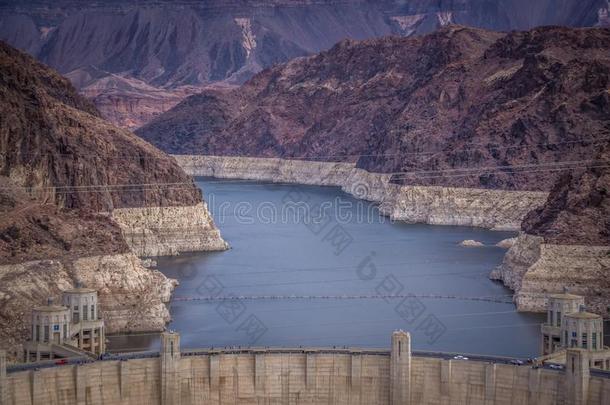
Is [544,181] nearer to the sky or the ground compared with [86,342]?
nearer to the sky

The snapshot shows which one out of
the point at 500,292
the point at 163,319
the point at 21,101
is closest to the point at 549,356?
the point at 163,319

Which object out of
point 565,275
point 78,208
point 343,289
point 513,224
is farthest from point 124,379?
point 513,224

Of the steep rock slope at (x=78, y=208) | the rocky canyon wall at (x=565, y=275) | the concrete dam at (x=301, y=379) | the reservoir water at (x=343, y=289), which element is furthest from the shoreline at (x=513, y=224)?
the concrete dam at (x=301, y=379)

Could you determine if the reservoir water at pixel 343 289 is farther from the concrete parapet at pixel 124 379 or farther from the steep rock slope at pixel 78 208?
the concrete parapet at pixel 124 379

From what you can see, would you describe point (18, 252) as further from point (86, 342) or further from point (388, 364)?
point (388, 364)

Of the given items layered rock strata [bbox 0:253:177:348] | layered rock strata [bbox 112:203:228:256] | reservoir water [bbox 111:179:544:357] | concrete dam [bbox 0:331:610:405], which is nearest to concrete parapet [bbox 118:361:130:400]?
concrete dam [bbox 0:331:610:405]

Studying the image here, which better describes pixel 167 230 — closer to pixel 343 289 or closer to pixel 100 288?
pixel 343 289
